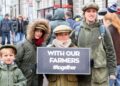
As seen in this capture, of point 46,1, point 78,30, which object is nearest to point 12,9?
point 46,1

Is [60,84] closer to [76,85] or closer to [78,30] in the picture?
[76,85]

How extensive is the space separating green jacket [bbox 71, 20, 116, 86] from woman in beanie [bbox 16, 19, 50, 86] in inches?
20.0

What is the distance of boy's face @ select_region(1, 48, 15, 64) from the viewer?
19.6 feet

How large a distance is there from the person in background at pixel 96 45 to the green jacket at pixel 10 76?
0.97 metres

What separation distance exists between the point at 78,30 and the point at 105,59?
55 cm

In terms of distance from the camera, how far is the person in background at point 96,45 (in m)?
6.43

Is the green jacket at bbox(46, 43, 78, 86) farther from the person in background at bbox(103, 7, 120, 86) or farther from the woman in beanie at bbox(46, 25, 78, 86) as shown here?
the person in background at bbox(103, 7, 120, 86)

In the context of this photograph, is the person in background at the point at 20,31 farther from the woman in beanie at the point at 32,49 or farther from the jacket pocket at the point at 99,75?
the jacket pocket at the point at 99,75

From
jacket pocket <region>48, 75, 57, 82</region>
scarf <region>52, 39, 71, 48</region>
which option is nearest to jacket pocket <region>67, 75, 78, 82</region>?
jacket pocket <region>48, 75, 57, 82</region>

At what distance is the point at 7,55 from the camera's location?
6.02 meters

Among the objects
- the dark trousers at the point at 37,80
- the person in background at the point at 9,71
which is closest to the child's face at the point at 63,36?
the person in background at the point at 9,71

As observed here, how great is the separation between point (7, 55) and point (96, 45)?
122 cm

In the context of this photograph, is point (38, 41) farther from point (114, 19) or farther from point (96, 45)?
point (114, 19)

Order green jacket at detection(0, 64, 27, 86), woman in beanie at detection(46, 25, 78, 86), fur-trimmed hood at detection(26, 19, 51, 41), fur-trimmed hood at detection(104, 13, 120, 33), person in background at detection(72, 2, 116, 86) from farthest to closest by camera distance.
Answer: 1. fur-trimmed hood at detection(104, 13, 120, 33)
2. fur-trimmed hood at detection(26, 19, 51, 41)
3. person in background at detection(72, 2, 116, 86)
4. woman in beanie at detection(46, 25, 78, 86)
5. green jacket at detection(0, 64, 27, 86)
